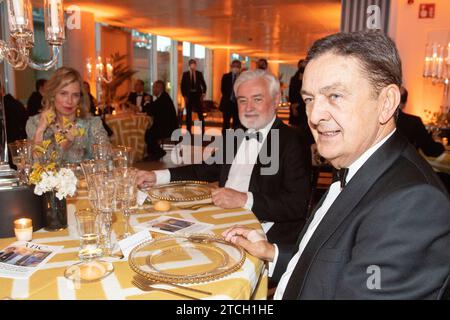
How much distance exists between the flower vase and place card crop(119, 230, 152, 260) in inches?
13.7

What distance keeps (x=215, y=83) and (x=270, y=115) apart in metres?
19.3

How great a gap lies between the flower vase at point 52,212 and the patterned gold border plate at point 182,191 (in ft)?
1.80

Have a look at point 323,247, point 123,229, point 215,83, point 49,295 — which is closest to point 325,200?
point 323,247

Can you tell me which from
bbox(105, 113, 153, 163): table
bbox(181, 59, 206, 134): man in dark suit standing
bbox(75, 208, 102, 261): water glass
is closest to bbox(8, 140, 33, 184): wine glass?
bbox(75, 208, 102, 261): water glass

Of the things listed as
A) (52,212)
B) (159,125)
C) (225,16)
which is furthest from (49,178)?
(225,16)

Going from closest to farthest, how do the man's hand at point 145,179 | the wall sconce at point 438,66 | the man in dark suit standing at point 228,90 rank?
the man's hand at point 145,179 → the wall sconce at point 438,66 → the man in dark suit standing at point 228,90

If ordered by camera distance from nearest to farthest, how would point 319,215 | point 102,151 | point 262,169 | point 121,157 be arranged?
point 319,215, point 121,157, point 102,151, point 262,169

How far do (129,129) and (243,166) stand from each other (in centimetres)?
473

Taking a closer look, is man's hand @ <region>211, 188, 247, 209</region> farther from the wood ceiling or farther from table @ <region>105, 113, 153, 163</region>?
the wood ceiling

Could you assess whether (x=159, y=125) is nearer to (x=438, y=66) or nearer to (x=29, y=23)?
(x=438, y=66)

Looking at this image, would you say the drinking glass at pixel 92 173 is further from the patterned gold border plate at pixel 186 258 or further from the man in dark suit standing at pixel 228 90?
the man in dark suit standing at pixel 228 90

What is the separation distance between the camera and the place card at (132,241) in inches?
55.5

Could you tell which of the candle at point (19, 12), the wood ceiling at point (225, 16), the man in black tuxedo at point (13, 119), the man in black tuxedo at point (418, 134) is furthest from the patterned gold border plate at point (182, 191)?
the wood ceiling at point (225, 16)

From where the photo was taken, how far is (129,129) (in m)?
6.87
